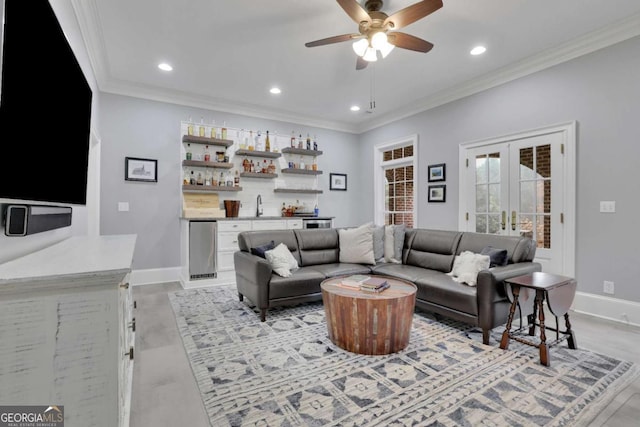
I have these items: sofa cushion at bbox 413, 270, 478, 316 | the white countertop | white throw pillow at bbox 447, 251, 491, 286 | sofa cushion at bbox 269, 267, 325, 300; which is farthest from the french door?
the white countertop

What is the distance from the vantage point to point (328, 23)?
10.1 feet

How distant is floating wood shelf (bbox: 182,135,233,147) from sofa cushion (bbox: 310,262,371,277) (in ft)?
8.64

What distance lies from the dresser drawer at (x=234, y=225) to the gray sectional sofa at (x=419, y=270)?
103 centimetres

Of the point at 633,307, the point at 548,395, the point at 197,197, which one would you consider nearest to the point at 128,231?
the point at 197,197

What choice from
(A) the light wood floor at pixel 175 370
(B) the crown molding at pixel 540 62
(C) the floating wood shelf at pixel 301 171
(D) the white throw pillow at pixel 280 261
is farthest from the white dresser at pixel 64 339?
(C) the floating wood shelf at pixel 301 171

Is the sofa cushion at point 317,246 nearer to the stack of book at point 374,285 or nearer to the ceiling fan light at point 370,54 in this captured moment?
the stack of book at point 374,285

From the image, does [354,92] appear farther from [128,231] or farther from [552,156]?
[128,231]

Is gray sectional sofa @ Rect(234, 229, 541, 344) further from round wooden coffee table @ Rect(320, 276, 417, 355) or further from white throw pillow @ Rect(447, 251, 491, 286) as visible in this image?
round wooden coffee table @ Rect(320, 276, 417, 355)

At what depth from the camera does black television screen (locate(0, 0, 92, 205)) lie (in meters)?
1.09

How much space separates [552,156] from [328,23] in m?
2.95

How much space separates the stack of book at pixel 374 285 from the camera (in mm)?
2512

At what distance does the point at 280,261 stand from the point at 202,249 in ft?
5.48

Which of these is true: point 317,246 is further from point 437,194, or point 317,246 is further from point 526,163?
point 526,163

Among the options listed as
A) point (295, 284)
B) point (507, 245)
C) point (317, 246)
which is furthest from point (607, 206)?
point (295, 284)
